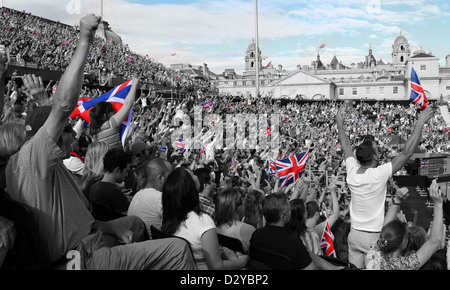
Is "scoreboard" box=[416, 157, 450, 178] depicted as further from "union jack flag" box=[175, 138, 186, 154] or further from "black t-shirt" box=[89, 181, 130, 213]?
"black t-shirt" box=[89, 181, 130, 213]

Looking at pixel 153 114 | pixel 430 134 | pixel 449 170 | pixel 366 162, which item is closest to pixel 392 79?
pixel 430 134

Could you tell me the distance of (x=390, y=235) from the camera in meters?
3.69

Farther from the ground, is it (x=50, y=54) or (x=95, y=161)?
(x=50, y=54)

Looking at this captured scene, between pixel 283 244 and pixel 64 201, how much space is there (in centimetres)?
178

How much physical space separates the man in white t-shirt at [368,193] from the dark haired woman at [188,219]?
154cm

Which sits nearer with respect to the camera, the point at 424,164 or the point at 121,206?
the point at 121,206

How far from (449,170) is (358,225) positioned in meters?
24.0

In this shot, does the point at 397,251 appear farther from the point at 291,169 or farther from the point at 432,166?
the point at 432,166

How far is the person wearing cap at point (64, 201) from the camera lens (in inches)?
104

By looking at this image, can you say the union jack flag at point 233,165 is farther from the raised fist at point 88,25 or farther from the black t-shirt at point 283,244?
the raised fist at point 88,25

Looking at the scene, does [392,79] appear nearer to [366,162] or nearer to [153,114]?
[153,114]

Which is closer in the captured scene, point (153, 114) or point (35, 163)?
point (35, 163)

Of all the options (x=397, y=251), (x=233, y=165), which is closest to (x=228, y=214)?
(x=397, y=251)

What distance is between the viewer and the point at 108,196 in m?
4.33
